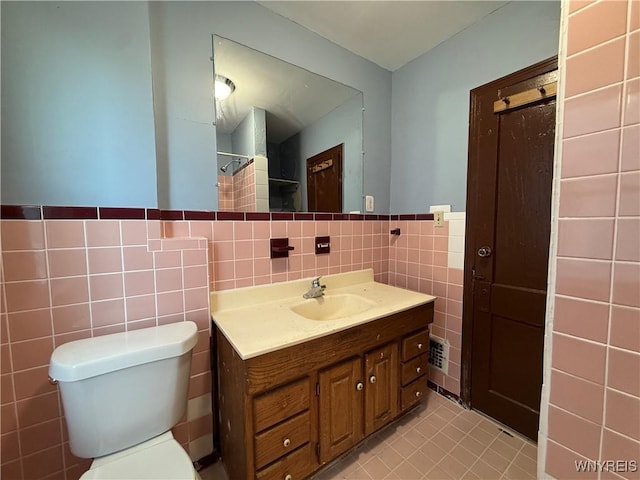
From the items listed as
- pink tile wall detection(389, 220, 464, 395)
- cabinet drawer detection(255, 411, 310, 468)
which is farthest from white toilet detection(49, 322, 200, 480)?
pink tile wall detection(389, 220, 464, 395)

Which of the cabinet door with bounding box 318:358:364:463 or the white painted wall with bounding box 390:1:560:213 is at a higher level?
the white painted wall with bounding box 390:1:560:213

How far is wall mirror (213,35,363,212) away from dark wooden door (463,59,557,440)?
0.78 meters

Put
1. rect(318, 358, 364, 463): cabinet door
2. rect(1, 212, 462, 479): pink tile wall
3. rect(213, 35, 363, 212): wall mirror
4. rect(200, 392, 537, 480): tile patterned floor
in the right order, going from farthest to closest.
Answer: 1. rect(213, 35, 363, 212): wall mirror
2. rect(200, 392, 537, 480): tile patterned floor
3. rect(318, 358, 364, 463): cabinet door
4. rect(1, 212, 462, 479): pink tile wall

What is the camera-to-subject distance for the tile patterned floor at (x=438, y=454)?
4.11 ft

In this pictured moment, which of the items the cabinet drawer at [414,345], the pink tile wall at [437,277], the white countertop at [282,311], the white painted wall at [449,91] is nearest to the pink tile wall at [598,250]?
the white countertop at [282,311]

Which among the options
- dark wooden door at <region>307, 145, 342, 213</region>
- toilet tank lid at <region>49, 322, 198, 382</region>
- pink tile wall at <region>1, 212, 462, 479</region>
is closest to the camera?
toilet tank lid at <region>49, 322, 198, 382</region>

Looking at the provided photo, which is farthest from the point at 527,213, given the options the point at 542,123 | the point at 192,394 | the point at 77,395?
the point at 77,395

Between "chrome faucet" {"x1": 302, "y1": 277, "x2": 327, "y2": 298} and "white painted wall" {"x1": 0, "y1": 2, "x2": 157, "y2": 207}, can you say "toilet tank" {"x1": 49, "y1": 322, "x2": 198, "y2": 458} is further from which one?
"chrome faucet" {"x1": 302, "y1": 277, "x2": 327, "y2": 298}

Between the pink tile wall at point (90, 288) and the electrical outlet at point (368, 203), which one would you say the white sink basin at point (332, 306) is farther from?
the electrical outlet at point (368, 203)

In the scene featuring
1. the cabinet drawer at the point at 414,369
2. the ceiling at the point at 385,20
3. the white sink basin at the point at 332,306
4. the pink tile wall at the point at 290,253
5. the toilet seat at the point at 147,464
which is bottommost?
the cabinet drawer at the point at 414,369

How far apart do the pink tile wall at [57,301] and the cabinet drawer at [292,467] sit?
724 millimetres

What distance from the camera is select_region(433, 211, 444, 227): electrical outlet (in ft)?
5.70

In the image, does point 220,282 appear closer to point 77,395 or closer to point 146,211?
point 146,211

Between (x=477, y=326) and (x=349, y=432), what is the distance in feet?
3.25
